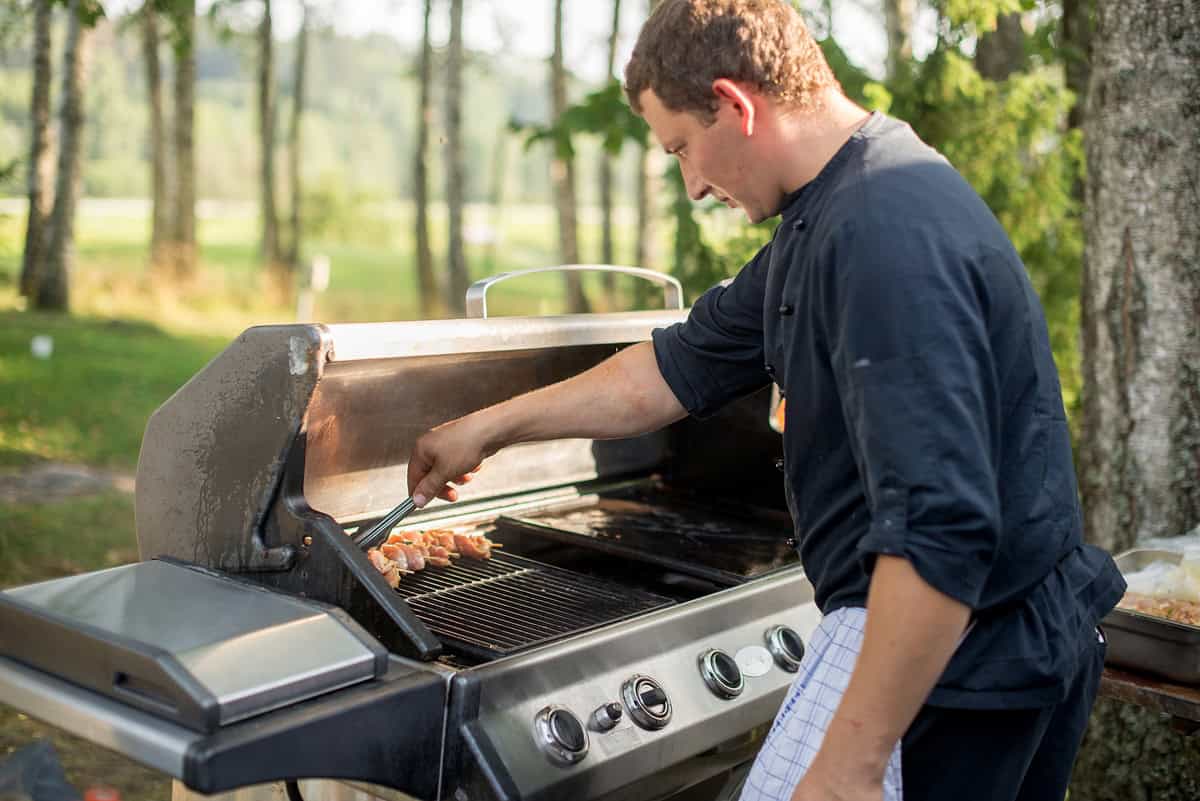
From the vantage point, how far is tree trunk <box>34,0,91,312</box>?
1187 centimetres

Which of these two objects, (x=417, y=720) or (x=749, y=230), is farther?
(x=749, y=230)

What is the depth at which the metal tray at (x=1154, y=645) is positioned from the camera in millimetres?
2514

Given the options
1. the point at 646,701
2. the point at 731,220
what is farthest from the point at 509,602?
the point at 731,220

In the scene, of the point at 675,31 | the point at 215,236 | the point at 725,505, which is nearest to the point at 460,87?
the point at 725,505

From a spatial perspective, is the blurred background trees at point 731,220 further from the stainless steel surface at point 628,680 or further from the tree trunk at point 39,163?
the stainless steel surface at point 628,680

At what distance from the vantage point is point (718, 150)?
171 cm

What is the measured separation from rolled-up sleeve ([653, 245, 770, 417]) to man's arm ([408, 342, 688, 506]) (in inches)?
1.4

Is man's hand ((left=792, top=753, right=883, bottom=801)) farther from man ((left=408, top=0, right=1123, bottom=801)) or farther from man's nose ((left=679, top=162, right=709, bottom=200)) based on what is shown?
man's nose ((left=679, top=162, right=709, bottom=200))

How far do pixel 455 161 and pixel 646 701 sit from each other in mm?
16485

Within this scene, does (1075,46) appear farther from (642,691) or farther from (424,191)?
(424,191)

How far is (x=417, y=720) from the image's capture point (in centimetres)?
175

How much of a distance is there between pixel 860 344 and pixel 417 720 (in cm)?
84

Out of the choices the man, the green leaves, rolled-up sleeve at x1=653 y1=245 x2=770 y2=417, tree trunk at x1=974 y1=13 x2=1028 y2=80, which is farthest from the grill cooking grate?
tree trunk at x1=974 y1=13 x2=1028 y2=80

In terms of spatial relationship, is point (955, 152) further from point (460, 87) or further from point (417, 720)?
point (460, 87)
